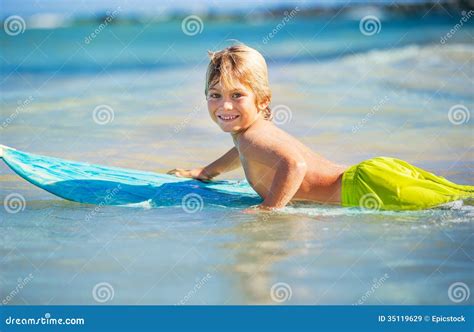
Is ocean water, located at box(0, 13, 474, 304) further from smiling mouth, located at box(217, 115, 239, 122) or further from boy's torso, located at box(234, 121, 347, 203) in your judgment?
smiling mouth, located at box(217, 115, 239, 122)

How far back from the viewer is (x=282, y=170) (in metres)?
3.41

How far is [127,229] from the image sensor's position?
327 centimetres

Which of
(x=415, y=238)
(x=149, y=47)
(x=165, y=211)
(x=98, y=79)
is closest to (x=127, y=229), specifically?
(x=165, y=211)

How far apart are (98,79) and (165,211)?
2843 millimetres
